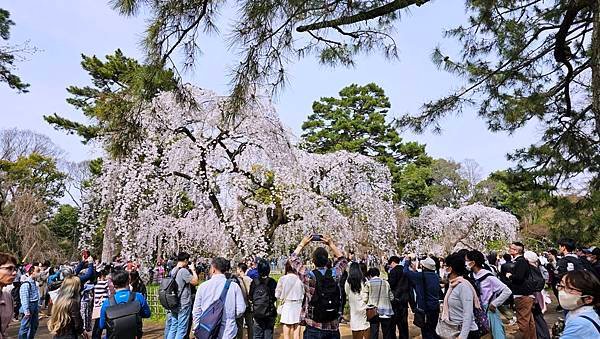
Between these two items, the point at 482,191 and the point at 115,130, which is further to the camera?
the point at 482,191

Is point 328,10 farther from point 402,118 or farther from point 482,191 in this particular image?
point 482,191

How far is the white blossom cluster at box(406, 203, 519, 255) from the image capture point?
72.0 feet

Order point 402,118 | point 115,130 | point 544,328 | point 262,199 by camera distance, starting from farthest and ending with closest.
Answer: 1. point 262,199
2. point 544,328
3. point 402,118
4. point 115,130

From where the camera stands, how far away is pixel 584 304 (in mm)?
2152

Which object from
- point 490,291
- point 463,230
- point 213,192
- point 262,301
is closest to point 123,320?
point 262,301

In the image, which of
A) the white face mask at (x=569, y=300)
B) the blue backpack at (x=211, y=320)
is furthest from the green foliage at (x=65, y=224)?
the white face mask at (x=569, y=300)

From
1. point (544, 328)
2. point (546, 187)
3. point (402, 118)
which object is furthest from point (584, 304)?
point (546, 187)

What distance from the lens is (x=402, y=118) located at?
496 centimetres

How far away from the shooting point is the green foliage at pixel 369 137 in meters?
26.2

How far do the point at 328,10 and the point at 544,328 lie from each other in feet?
15.8

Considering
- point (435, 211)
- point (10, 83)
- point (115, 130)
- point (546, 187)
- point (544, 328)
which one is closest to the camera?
point (115, 130)

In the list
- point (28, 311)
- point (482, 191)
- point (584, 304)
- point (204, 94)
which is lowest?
point (28, 311)

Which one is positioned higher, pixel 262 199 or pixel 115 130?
pixel 262 199

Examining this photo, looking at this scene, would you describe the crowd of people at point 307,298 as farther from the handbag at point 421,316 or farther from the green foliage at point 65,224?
the green foliage at point 65,224
